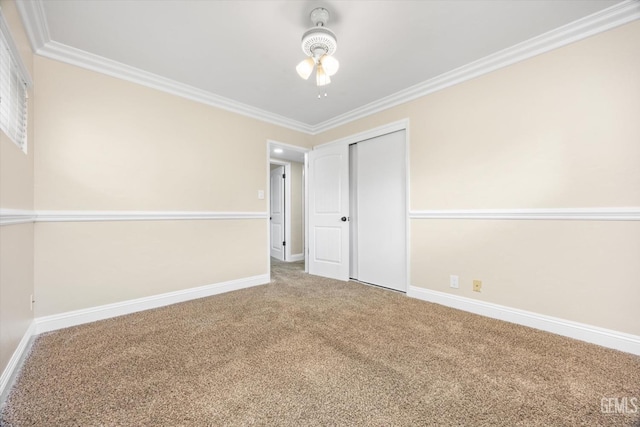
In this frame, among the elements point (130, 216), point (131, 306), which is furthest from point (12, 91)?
point (131, 306)

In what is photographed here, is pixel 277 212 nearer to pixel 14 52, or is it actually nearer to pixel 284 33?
pixel 284 33

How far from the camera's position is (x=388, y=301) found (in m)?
2.72

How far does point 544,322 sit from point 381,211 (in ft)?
6.06

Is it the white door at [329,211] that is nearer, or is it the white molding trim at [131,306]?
the white molding trim at [131,306]

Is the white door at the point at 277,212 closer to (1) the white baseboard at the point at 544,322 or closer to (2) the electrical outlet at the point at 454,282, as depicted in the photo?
(1) the white baseboard at the point at 544,322

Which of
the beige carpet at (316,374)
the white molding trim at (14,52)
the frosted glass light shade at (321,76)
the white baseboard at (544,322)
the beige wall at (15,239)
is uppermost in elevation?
the frosted glass light shade at (321,76)

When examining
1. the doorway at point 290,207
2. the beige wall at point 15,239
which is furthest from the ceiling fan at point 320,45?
the doorway at point 290,207

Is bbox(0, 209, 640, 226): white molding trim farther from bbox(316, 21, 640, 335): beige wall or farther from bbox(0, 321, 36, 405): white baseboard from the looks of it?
bbox(0, 321, 36, 405): white baseboard

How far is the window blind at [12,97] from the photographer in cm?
149

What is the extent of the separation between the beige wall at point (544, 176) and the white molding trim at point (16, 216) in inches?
125

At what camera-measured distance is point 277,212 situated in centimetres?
565

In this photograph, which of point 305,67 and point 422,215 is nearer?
point 305,67

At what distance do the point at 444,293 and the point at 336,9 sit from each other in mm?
2676

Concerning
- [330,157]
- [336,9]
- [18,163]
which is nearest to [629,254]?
[336,9]
